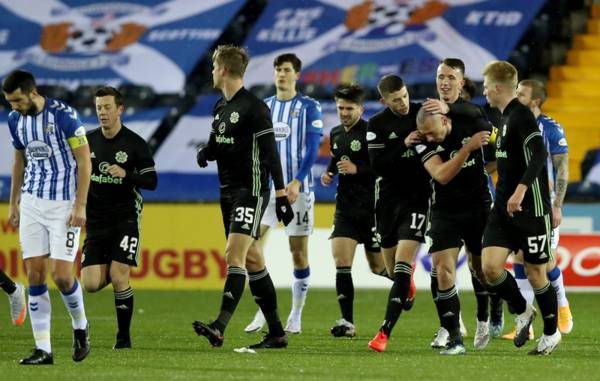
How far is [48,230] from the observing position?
375 inches

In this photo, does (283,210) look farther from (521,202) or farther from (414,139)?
(521,202)

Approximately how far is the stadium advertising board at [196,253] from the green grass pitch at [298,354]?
2.50 m

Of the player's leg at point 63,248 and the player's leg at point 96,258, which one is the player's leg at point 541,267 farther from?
the player's leg at point 96,258

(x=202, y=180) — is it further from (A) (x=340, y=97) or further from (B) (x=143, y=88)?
(A) (x=340, y=97)

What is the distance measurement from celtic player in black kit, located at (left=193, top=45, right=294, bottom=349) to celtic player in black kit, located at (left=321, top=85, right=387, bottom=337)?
2.13 metres

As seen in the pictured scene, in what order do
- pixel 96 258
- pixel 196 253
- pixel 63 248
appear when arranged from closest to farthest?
pixel 63 248, pixel 96 258, pixel 196 253

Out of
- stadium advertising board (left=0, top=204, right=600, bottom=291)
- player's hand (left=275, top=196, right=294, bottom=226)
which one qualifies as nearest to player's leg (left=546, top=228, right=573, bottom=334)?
player's hand (left=275, top=196, right=294, bottom=226)

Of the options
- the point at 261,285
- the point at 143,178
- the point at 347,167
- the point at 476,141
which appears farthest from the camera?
the point at 347,167

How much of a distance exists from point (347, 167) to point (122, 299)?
256cm

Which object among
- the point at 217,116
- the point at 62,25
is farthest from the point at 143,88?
the point at 217,116

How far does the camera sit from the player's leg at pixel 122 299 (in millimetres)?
11039

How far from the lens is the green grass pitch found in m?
8.85

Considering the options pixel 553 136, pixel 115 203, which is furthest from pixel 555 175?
pixel 115 203

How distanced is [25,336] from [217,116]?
300 cm
